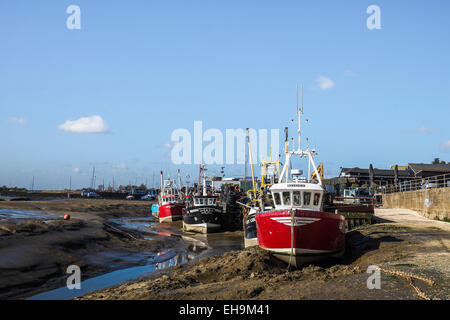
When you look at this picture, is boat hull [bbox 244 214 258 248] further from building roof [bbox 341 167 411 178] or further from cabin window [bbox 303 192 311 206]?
building roof [bbox 341 167 411 178]

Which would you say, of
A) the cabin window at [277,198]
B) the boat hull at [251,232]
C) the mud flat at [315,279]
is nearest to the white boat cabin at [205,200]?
the boat hull at [251,232]

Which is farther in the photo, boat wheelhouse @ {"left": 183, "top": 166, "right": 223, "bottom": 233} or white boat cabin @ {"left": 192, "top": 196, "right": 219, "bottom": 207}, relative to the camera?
white boat cabin @ {"left": 192, "top": 196, "right": 219, "bottom": 207}

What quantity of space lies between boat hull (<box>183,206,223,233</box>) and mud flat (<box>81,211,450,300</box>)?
21.5m

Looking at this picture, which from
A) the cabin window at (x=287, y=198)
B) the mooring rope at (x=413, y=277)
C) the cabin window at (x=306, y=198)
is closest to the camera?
the mooring rope at (x=413, y=277)

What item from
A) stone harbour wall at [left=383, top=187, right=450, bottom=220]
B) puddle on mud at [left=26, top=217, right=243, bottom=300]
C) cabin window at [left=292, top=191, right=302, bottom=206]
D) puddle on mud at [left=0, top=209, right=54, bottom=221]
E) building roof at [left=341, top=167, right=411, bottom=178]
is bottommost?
puddle on mud at [left=26, top=217, right=243, bottom=300]

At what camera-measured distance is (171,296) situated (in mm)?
11484

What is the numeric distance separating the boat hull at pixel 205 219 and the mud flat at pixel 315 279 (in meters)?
21.5

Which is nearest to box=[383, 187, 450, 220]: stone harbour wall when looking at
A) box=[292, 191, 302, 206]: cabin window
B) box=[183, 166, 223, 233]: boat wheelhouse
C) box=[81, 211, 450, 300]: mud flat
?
box=[81, 211, 450, 300]: mud flat

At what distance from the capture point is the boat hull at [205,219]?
4181 cm

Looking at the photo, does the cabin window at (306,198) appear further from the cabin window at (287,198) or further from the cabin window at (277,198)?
the cabin window at (277,198)

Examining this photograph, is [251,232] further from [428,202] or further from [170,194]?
[170,194]

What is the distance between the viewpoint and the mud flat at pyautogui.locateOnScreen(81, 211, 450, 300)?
1088cm
